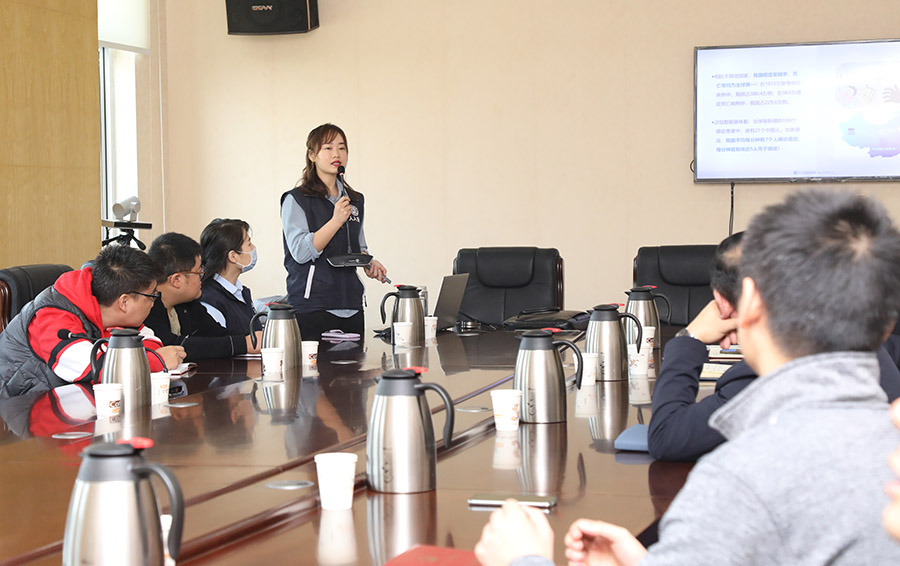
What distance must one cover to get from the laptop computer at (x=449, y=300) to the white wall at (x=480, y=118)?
2.09 meters

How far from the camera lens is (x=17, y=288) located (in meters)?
3.29

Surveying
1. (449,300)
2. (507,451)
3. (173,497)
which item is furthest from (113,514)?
(449,300)

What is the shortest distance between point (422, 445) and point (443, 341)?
2.29 m

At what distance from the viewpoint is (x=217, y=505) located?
1467mm

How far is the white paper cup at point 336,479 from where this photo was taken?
1447 millimetres

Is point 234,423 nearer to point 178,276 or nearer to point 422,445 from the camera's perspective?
point 422,445

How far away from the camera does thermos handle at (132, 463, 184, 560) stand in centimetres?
99

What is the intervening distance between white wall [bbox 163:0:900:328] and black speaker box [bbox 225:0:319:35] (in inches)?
6.0

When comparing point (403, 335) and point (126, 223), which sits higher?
point (126, 223)

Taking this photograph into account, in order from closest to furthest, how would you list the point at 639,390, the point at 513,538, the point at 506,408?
the point at 513,538 → the point at 506,408 → the point at 639,390

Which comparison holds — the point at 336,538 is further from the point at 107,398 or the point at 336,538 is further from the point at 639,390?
the point at 639,390

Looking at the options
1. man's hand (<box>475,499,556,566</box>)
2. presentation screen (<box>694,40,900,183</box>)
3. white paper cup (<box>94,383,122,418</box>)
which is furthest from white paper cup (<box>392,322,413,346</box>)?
presentation screen (<box>694,40,900,183</box>)

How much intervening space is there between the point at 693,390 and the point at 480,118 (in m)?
4.60

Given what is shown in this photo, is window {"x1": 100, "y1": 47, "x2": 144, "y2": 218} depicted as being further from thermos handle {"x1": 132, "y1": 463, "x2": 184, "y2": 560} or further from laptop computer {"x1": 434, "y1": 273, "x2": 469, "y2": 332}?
thermos handle {"x1": 132, "y1": 463, "x2": 184, "y2": 560}
